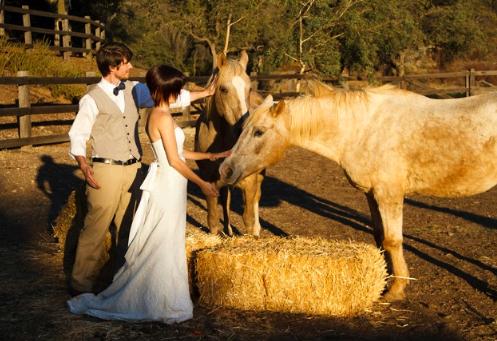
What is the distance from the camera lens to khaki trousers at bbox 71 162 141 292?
199 inches

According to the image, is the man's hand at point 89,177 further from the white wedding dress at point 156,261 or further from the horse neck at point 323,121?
the horse neck at point 323,121

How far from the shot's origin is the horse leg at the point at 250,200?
7019 millimetres

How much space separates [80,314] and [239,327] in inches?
49.3

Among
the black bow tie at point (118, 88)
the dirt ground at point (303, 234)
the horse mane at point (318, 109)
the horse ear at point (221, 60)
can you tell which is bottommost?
the dirt ground at point (303, 234)

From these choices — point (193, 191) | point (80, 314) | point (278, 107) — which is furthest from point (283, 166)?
point (80, 314)

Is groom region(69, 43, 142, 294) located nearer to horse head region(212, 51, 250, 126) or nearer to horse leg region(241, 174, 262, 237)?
horse head region(212, 51, 250, 126)

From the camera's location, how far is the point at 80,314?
483 cm

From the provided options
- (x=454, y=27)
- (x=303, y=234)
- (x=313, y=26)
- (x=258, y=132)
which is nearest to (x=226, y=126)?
(x=258, y=132)

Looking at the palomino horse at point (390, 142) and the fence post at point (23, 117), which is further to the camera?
the fence post at point (23, 117)

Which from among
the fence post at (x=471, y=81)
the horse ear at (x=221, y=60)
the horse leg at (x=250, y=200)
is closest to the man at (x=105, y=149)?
the horse ear at (x=221, y=60)

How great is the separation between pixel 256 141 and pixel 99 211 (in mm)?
1468

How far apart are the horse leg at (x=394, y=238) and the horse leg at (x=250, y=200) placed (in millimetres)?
1941

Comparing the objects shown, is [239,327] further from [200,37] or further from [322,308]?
[200,37]

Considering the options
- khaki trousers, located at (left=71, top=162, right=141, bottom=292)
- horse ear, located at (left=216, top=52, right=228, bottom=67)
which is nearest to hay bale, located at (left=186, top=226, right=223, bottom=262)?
khaki trousers, located at (left=71, top=162, right=141, bottom=292)
